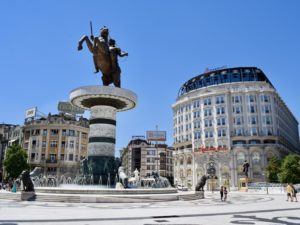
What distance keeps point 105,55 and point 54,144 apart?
5075 centimetres

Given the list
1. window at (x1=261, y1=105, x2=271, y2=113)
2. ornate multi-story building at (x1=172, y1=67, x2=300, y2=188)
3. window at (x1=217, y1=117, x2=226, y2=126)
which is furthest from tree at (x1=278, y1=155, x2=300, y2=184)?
window at (x1=217, y1=117, x2=226, y2=126)

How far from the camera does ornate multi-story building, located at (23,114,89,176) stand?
71.9 metres

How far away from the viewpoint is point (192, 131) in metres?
90.8

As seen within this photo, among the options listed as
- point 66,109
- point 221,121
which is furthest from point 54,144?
point 221,121

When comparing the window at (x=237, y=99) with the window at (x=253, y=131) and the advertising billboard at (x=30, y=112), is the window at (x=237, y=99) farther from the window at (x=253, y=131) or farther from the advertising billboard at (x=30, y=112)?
the advertising billboard at (x=30, y=112)

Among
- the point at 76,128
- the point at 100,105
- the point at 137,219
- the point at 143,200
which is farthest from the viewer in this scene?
the point at 76,128

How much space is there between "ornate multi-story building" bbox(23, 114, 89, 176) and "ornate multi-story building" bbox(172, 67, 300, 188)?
33.1 meters

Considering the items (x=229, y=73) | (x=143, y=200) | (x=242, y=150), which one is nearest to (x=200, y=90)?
(x=229, y=73)


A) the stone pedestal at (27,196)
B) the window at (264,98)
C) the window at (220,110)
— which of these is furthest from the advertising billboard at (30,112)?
the stone pedestal at (27,196)

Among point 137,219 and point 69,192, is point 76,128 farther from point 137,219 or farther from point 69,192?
point 137,219

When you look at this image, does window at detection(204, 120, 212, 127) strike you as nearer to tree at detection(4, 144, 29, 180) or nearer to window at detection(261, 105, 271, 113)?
window at detection(261, 105, 271, 113)

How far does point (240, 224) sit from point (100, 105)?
19.5m

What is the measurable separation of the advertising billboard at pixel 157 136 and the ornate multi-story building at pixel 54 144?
3210cm

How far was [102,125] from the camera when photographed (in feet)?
88.0
